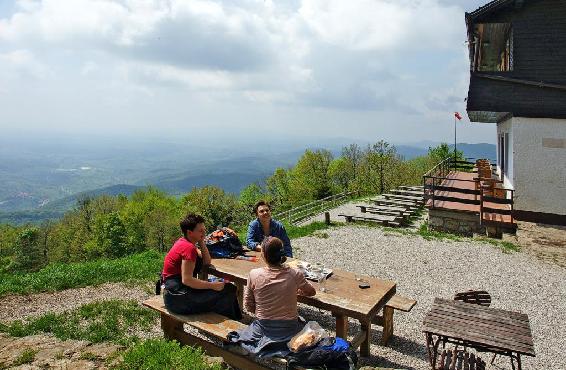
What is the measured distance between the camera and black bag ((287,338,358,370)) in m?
4.64

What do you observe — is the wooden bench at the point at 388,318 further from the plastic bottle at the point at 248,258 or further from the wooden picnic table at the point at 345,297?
the plastic bottle at the point at 248,258

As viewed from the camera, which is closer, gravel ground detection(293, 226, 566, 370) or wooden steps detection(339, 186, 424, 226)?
gravel ground detection(293, 226, 566, 370)

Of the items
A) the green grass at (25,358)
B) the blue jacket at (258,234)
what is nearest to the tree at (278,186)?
the blue jacket at (258,234)

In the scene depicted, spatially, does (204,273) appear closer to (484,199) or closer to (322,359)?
(322,359)

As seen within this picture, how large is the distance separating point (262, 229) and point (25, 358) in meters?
4.38

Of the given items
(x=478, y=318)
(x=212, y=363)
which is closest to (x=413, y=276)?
(x=478, y=318)

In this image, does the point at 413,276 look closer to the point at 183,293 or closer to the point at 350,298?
the point at 350,298

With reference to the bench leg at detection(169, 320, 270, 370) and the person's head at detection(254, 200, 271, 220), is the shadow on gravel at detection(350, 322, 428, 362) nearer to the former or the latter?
the person's head at detection(254, 200, 271, 220)

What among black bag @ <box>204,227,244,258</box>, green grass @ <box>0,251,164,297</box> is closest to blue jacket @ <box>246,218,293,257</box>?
black bag @ <box>204,227,244,258</box>

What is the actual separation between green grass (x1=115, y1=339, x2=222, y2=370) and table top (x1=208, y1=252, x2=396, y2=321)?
1845 mm

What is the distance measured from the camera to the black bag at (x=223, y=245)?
7.55m

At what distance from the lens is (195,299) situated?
591 centimetres

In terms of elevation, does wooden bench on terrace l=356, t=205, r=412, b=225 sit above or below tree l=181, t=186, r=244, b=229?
above

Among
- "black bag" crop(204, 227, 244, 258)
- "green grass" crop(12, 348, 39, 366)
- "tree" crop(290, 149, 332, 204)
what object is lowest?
"tree" crop(290, 149, 332, 204)
